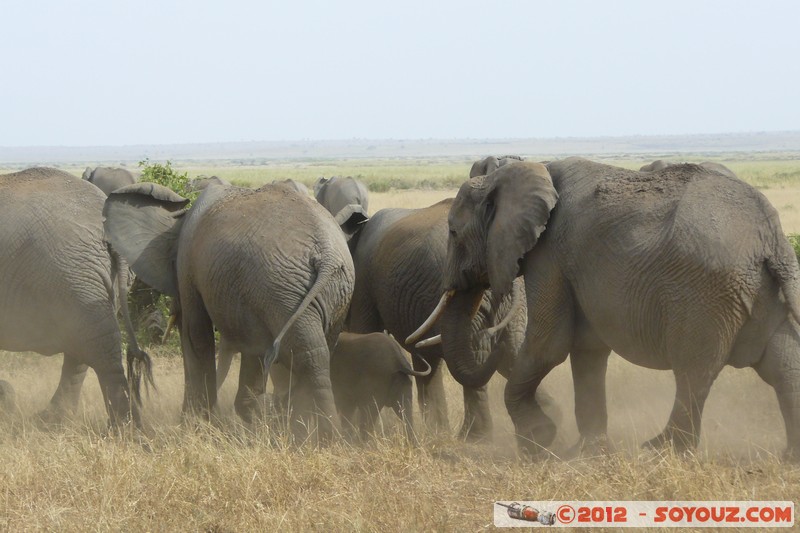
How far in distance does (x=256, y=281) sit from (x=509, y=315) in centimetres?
163

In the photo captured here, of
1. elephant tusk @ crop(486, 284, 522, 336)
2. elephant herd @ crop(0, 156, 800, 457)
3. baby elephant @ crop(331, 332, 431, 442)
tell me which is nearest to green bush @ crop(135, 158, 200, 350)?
elephant herd @ crop(0, 156, 800, 457)

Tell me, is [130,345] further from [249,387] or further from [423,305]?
[423,305]

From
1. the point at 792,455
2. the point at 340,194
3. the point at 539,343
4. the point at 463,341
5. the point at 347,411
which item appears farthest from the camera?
the point at 340,194

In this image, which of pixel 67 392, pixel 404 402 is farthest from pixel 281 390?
pixel 67 392

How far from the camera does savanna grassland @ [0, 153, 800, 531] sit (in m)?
5.32

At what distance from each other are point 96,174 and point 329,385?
11.5 m

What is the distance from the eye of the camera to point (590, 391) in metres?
7.24

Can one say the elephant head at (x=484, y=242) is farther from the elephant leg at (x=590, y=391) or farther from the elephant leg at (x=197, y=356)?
the elephant leg at (x=197, y=356)

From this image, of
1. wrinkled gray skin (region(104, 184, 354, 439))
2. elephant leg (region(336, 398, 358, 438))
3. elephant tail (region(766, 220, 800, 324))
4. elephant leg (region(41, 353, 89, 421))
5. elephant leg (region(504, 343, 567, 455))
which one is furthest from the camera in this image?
elephant leg (region(41, 353, 89, 421))

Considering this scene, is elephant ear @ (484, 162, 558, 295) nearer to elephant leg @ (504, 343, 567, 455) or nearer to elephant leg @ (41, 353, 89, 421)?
elephant leg @ (504, 343, 567, 455)

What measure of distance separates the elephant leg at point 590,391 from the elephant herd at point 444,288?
1cm

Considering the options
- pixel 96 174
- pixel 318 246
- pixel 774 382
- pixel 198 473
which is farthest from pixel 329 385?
pixel 96 174

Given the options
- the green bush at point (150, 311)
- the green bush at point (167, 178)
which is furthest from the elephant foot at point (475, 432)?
the green bush at point (167, 178)

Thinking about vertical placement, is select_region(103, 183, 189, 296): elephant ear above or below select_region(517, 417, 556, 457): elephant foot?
above
